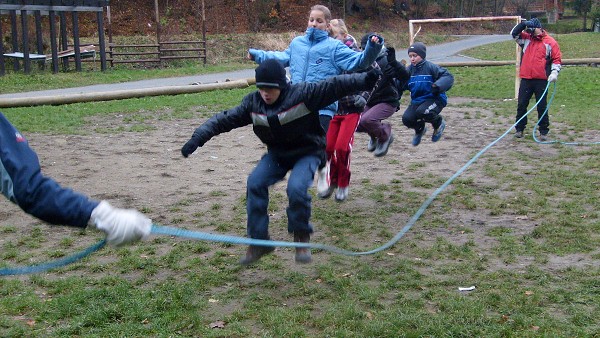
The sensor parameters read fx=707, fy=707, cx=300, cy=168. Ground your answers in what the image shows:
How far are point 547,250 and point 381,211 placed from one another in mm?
2246

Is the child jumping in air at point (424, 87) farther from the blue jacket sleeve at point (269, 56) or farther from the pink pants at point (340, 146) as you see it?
the blue jacket sleeve at point (269, 56)

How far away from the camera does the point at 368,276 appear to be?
618 cm

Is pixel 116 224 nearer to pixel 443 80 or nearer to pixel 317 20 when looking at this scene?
pixel 317 20

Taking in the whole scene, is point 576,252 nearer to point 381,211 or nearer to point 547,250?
point 547,250

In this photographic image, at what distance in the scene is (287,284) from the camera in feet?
19.8

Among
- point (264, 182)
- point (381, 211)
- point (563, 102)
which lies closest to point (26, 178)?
point (264, 182)

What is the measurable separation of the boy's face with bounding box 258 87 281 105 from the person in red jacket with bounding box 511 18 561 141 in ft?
27.4

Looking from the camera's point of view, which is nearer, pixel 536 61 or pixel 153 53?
pixel 536 61

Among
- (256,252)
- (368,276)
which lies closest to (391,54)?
(368,276)

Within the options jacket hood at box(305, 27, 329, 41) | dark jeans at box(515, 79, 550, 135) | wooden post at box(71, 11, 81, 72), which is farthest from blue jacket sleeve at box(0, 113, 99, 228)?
wooden post at box(71, 11, 81, 72)

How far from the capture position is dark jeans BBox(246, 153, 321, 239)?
236 inches

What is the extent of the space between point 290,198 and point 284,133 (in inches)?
22.4

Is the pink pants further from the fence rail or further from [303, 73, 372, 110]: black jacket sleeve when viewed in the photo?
the fence rail

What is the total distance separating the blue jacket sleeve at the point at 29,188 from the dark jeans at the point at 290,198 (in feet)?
9.54
